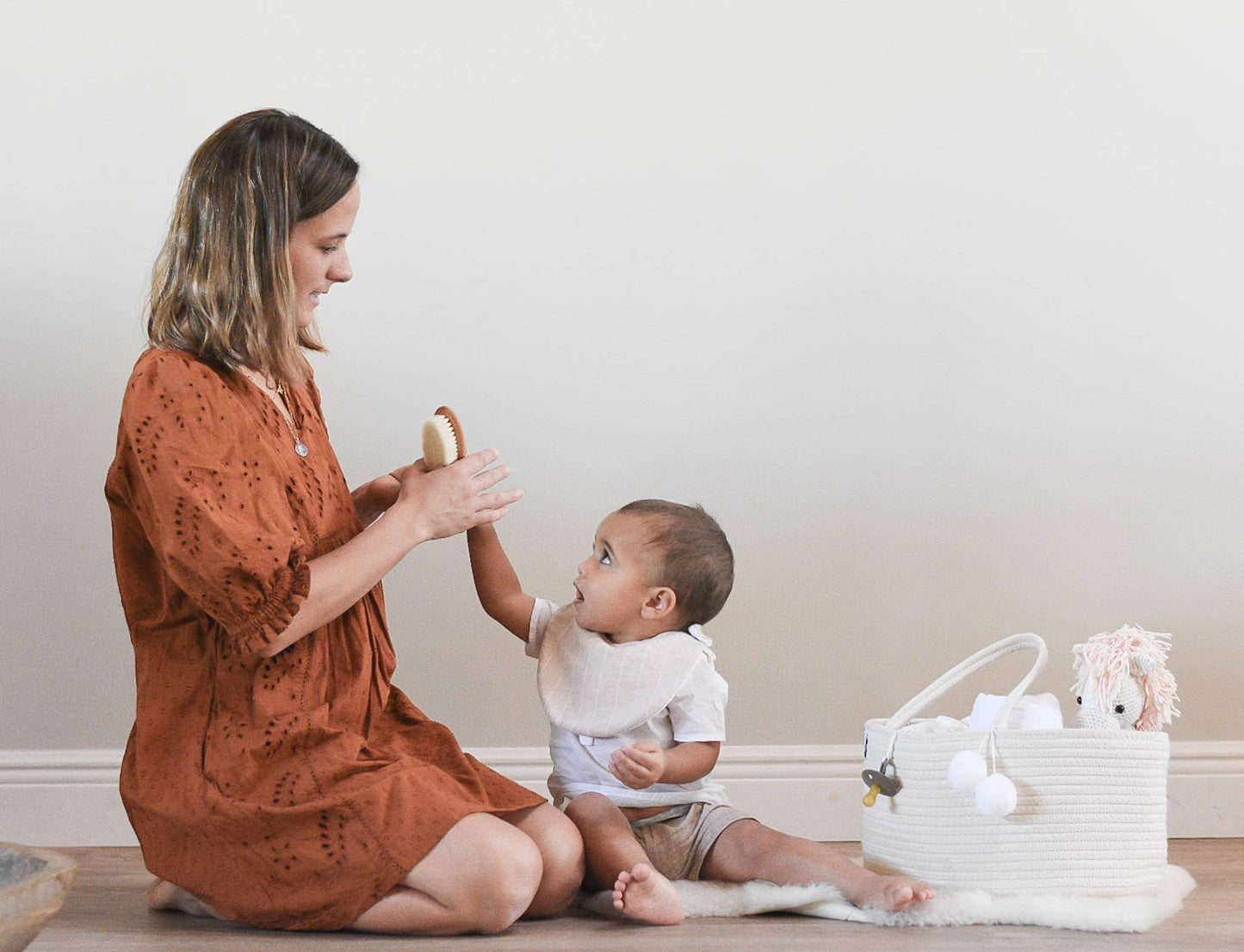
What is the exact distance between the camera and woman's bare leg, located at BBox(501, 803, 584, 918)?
1217 mm

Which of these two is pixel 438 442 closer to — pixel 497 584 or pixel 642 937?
pixel 497 584

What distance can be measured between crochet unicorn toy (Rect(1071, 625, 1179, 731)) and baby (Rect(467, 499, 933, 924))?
0.31 m

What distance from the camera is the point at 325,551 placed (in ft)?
4.12

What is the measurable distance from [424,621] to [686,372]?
0.48 meters

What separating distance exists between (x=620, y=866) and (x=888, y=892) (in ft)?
0.87

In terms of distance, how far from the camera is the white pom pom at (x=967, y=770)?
3.99 feet

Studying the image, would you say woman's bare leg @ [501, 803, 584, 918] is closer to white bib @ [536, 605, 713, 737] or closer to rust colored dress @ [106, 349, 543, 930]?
rust colored dress @ [106, 349, 543, 930]

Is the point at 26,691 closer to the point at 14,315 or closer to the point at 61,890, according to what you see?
the point at 14,315

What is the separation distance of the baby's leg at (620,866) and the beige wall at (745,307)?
37 centimetres

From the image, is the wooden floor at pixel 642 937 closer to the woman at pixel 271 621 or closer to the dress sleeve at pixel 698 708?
the woman at pixel 271 621

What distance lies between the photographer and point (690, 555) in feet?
4.46

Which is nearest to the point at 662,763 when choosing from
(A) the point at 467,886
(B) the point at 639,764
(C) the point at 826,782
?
(B) the point at 639,764

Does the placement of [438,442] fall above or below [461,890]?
above

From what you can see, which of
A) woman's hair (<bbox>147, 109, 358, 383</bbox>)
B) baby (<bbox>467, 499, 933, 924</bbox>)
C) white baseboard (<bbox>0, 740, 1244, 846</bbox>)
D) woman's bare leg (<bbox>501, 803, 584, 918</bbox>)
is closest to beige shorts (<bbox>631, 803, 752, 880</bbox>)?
baby (<bbox>467, 499, 933, 924</bbox>)
